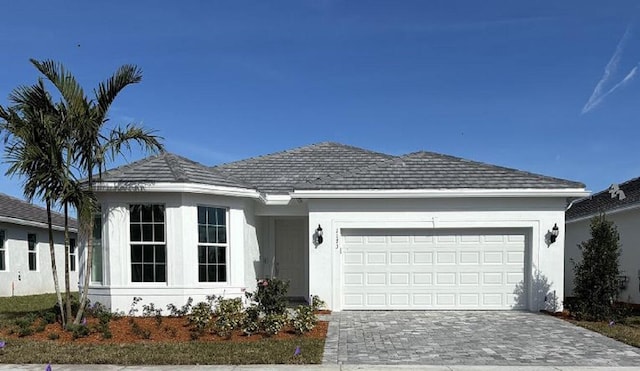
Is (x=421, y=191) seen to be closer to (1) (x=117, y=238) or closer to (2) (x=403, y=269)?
(2) (x=403, y=269)

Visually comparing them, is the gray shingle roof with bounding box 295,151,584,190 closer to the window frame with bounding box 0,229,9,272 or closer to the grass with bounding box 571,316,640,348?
the grass with bounding box 571,316,640,348

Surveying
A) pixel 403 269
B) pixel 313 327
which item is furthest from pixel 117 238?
pixel 403 269

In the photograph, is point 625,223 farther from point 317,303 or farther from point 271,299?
point 271,299

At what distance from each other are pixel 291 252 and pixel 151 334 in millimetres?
5823

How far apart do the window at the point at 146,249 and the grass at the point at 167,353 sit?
2838 millimetres

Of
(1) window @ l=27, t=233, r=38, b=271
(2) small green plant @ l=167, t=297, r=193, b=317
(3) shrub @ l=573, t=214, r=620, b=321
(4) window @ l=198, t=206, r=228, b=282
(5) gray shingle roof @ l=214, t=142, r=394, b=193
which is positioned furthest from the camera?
(1) window @ l=27, t=233, r=38, b=271

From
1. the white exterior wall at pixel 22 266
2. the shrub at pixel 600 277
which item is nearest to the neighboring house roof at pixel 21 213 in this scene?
the white exterior wall at pixel 22 266

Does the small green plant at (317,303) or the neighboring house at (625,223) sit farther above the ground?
the neighboring house at (625,223)

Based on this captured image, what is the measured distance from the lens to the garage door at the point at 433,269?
11469mm

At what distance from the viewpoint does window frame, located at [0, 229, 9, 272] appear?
57.1 ft

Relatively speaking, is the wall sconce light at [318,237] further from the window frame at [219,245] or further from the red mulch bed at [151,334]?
the red mulch bed at [151,334]

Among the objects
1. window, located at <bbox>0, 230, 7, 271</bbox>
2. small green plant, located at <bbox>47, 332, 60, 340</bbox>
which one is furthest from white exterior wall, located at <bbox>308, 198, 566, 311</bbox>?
window, located at <bbox>0, 230, 7, 271</bbox>

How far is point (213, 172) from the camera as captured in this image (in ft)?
39.1

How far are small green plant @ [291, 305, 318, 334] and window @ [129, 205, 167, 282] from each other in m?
3.64
